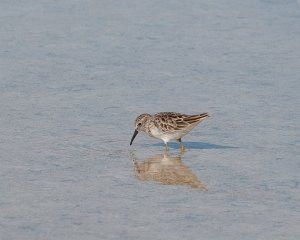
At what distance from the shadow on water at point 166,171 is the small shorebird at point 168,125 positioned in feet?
1.36

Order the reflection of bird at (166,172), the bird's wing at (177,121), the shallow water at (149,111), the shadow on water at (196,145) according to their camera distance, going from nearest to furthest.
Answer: the shallow water at (149,111) → the reflection of bird at (166,172) → the shadow on water at (196,145) → the bird's wing at (177,121)

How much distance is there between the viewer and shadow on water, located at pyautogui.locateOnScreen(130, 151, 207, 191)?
12086 millimetres

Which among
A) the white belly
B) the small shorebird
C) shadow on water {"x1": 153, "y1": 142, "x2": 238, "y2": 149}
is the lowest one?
shadow on water {"x1": 153, "y1": 142, "x2": 238, "y2": 149}

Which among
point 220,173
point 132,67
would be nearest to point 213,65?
point 132,67

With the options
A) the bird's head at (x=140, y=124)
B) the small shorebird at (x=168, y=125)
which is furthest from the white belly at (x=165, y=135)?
the bird's head at (x=140, y=124)

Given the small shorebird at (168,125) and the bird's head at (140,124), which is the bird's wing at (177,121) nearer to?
the small shorebird at (168,125)

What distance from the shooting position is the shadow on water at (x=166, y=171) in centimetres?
1209

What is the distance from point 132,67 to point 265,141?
467 cm

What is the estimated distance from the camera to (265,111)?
15523mm

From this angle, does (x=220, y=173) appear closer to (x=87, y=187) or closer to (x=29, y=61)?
(x=87, y=187)

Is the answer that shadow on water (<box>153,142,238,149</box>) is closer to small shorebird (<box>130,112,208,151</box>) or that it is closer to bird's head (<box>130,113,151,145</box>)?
small shorebird (<box>130,112,208,151</box>)

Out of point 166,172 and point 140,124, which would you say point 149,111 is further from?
point 166,172

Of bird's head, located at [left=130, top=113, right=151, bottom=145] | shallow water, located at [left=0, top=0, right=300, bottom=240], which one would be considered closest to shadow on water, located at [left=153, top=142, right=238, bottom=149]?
shallow water, located at [left=0, top=0, right=300, bottom=240]

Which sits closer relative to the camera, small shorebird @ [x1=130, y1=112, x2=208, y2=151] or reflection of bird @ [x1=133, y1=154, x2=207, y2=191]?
reflection of bird @ [x1=133, y1=154, x2=207, y2=191]
